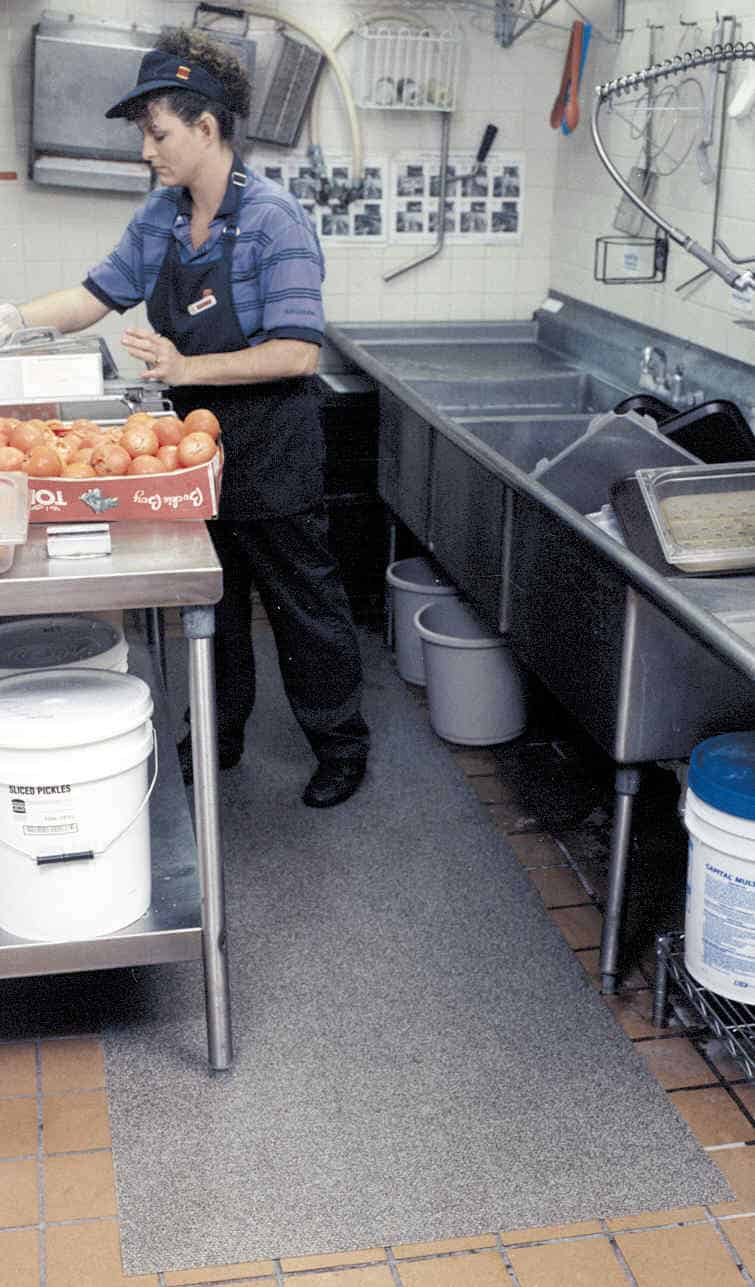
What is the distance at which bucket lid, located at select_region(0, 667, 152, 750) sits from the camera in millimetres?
2248

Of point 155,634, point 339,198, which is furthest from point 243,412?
point 339,198

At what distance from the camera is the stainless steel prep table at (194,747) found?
85.5 inches

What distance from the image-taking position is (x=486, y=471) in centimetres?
345

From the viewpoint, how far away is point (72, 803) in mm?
2303

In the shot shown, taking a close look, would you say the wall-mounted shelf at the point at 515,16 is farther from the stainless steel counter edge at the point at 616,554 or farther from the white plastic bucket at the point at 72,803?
the white plastic bucket at the point at 72,803

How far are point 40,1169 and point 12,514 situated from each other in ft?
3.62

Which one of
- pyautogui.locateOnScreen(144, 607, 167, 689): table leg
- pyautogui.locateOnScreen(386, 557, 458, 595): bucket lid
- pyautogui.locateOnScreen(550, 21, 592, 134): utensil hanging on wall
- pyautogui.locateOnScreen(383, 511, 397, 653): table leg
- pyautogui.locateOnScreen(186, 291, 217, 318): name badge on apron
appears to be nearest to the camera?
pyautogui.locateOnScreen(186, 291, 217, 318): name badge on apron

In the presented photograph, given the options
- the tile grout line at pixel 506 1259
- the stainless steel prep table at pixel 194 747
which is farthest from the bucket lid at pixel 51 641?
the tile grout line at pixel 506 1259

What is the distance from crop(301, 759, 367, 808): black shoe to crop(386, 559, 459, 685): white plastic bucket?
706mm

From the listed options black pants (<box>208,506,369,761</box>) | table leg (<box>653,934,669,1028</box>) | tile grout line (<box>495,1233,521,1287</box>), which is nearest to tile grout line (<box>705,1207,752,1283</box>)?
tile grout line (<box>495,1233,521,1287</box>)

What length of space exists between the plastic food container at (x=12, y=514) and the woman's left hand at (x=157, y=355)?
0.71 meters

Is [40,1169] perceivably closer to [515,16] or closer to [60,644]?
[60,644]

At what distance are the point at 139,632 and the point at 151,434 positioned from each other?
4.73 feet

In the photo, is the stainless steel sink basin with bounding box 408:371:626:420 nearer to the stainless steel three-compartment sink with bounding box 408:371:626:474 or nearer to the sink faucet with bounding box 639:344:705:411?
the stainless steel three-compartment sink with bounding box 408:371:626:474
